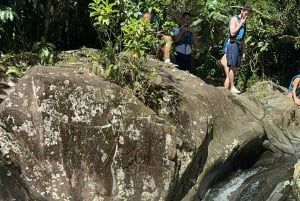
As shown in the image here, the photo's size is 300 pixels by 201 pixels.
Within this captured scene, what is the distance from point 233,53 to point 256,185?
2.55 meters

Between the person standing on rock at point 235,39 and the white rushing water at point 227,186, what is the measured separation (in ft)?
6.00

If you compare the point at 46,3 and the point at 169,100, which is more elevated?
the point at 46,3

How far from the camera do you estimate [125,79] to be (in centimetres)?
626

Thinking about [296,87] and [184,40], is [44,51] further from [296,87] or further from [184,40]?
[296,87]

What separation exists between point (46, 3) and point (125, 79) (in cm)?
265

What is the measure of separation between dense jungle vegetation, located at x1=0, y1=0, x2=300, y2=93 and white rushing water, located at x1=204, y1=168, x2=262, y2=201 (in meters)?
1.82

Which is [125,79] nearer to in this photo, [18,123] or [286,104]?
[18,123]

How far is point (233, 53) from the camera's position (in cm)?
873

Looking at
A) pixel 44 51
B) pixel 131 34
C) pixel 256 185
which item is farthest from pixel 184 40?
pixel 256 185

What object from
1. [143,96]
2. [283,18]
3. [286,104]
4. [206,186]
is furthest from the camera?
[283,18]

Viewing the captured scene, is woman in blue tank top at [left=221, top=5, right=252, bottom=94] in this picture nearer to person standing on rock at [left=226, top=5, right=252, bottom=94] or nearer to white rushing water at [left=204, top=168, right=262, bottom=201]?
person standing on rock at [left=226, top=5, right=252, bottom=94]

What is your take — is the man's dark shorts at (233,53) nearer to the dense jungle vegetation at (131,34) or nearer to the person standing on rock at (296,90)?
the dense jungle vegetation at (131,34)

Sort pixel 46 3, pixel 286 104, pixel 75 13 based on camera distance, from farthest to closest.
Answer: pixel 286 104 < pixel 75 13 < pixel 46 3

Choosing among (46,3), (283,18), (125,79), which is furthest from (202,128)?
(283,18)
